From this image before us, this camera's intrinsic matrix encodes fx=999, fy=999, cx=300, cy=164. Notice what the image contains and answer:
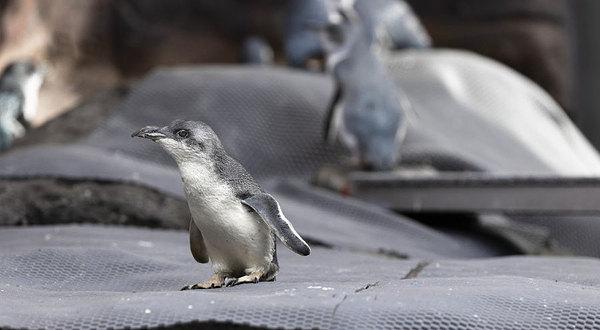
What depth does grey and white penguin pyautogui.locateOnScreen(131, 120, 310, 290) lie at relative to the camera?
1391 millimetres

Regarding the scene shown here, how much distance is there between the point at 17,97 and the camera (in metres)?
4.05

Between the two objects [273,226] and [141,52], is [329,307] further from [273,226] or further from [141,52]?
[141,52]

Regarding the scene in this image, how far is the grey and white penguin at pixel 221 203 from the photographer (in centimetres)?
139

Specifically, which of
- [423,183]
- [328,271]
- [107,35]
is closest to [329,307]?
[328,271]

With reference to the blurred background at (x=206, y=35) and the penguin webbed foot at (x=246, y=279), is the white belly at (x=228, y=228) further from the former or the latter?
the blurred background at (x=206, y=35)

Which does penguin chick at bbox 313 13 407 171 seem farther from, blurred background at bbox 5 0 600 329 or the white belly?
the white belly

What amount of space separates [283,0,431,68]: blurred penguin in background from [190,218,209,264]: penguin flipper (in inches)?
106

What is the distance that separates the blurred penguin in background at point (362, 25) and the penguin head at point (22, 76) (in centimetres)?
116

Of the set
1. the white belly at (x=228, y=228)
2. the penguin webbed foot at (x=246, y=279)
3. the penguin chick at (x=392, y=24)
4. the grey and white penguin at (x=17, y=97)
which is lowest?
the grey and white penguin at (x=17, y=97)

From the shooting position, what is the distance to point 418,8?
7336 mm

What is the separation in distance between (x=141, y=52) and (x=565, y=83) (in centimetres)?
291

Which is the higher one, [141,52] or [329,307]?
[329,307]

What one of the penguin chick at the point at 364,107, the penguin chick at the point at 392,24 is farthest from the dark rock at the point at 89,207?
the penguin chick at the point at 392,24

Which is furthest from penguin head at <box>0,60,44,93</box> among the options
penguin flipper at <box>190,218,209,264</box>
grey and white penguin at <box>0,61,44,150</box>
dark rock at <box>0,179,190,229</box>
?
penguin flipper at <box>190,218,209,264</box>
